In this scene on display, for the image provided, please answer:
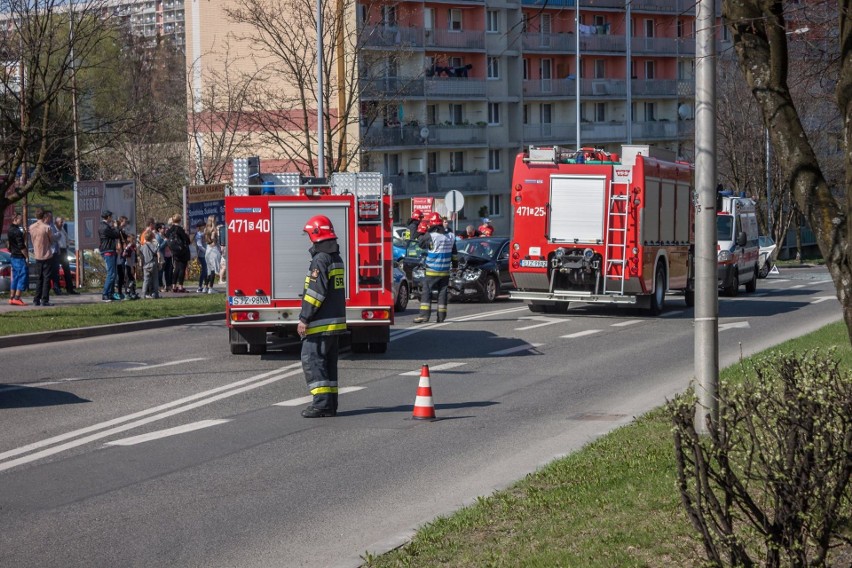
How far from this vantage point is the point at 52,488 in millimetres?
9086

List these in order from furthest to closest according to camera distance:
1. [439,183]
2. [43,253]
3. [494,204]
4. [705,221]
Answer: [494,204]
[439,183]
[43,253]
[705,221]

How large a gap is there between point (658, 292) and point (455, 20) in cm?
5032

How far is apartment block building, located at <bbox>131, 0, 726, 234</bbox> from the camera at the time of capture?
67.7 m

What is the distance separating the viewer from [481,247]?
30.5 metres

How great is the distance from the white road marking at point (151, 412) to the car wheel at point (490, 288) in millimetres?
12881

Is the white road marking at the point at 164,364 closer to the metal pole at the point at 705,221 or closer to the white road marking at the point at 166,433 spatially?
the white road marking at the point at 166,433

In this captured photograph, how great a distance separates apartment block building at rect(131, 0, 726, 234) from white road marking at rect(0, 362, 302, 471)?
4400 centimetres

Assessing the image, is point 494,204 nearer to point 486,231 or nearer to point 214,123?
point 214,123

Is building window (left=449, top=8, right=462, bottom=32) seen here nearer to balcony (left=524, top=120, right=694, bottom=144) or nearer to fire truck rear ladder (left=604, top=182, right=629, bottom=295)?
balcony (left=524, top=120, right=694, bottom=144)

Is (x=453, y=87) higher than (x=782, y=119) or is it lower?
higher

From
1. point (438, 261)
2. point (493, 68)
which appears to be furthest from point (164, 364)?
point (493, 68)

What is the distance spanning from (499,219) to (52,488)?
222 ft

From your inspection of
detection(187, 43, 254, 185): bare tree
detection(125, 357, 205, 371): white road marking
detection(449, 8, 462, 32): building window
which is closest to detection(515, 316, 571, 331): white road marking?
detection(125, 357, 205, 371): white road marking

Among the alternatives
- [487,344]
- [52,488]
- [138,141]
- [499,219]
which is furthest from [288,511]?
[499,219]
